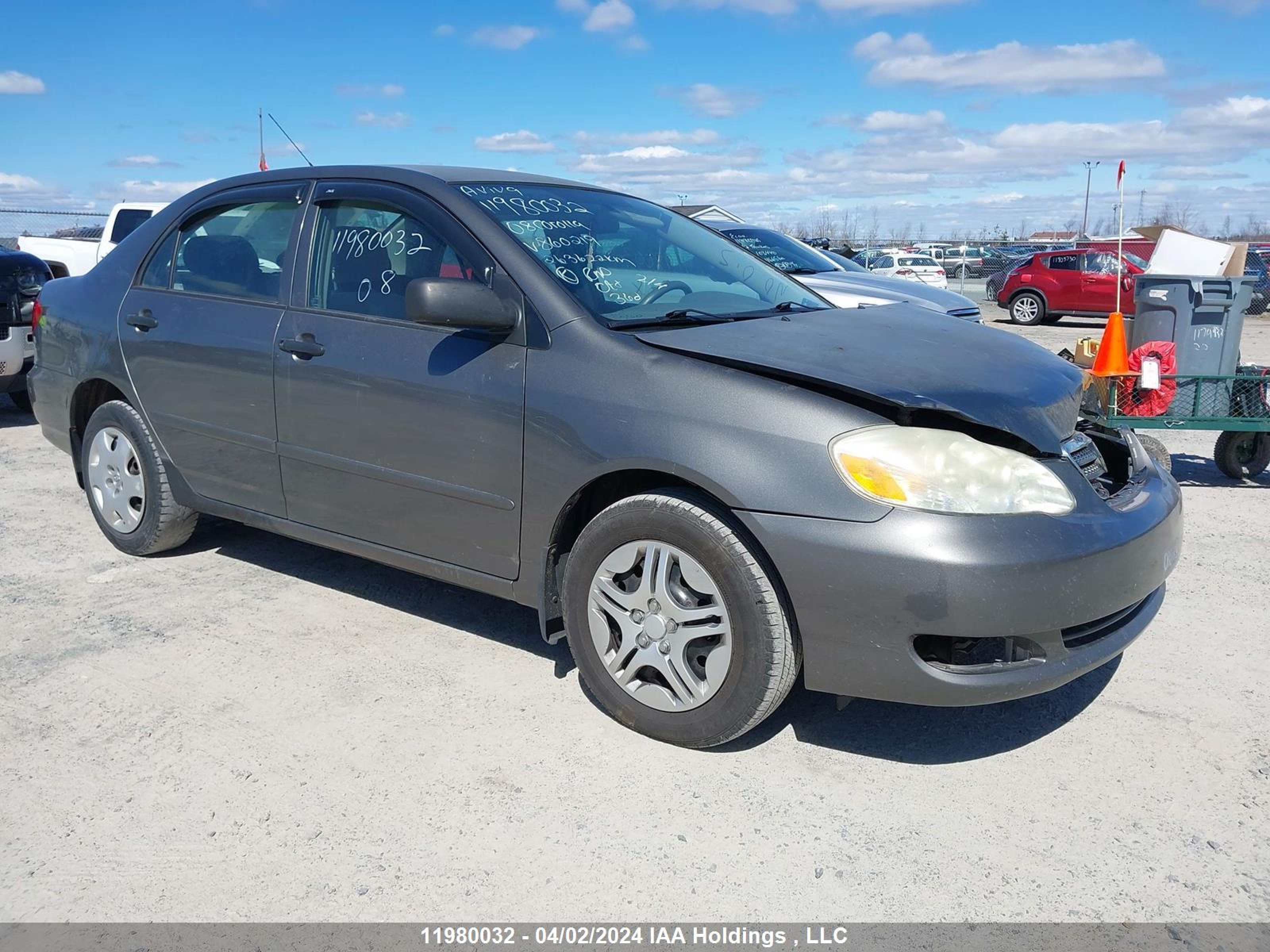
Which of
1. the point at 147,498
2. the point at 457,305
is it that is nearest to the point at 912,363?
the point at 457,305

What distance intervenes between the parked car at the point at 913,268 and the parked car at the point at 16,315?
21.3 metres

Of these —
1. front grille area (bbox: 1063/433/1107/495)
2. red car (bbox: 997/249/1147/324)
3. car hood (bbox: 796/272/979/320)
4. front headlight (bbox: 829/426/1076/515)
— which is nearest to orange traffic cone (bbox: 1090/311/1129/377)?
car hood (bbox: 796/272/979/320)

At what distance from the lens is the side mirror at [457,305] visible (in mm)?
3244

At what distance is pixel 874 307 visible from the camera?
13.6ft

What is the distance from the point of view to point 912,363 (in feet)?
10.5

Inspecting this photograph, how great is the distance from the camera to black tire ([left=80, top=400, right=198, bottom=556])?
15.3 ft

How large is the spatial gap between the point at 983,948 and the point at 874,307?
2.45m

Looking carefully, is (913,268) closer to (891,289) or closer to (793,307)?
(891,289)

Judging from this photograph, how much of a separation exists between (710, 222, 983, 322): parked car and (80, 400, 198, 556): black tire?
201 inches

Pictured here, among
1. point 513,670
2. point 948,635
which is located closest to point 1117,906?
point 948,635

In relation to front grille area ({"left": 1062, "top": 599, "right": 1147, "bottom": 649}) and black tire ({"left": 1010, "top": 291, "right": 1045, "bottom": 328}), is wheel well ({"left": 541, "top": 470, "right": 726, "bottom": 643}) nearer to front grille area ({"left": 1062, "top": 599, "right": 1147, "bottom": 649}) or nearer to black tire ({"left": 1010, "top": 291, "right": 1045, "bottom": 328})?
front grille area ({"left": 1062, "top": 599, "right": 1147, "bottom": 649})

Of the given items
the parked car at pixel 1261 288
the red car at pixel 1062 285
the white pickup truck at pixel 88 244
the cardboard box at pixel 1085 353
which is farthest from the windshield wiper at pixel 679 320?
the parked car at pixel 1261 288

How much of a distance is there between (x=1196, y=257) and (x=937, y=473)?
4966 millimetres

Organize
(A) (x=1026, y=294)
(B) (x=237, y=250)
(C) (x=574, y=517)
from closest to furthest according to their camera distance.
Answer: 1. (C) (x=574, y=517)
2. (B) (x=237, y=250)
3. (A) (x=1026, y=294)
